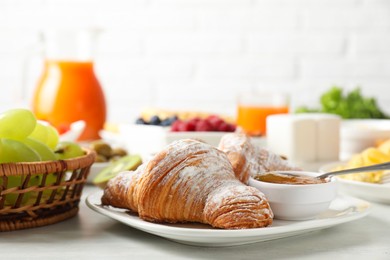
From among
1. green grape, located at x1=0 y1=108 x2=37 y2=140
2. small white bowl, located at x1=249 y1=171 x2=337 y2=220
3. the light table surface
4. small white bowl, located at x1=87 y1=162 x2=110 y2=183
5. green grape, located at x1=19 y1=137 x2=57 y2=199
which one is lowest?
small white bowl, located at x1=87 y1=162 x2=110 y2=183

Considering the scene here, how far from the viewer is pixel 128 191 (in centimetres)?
94

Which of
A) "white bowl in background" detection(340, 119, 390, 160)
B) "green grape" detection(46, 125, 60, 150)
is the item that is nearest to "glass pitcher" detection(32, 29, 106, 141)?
"white bowl in background" detection(340, 119, 390, 160)

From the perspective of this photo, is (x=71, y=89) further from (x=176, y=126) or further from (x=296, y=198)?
(x=296, y=198)

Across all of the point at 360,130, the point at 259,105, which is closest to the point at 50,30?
the point at 259,105

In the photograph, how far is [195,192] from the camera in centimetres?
87

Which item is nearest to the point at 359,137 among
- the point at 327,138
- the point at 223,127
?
the point at 327,138

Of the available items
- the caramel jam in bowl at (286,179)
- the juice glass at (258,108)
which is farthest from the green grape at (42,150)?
the juice glass at (258,108)

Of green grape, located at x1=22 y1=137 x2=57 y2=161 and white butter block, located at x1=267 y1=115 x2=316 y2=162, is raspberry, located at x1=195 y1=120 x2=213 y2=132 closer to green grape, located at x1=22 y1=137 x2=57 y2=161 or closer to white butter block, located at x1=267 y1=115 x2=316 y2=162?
white butter block, located at x1=267 y1=115 x2=316 y2=162

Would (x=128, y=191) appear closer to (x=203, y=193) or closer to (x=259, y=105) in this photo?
(x=203, y=193)

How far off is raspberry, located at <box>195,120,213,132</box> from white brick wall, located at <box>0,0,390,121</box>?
74.2 inches

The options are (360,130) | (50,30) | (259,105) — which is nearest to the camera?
(360,130)

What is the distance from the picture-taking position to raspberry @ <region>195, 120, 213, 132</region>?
5.22 ft

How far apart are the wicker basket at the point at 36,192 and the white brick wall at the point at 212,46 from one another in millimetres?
2471

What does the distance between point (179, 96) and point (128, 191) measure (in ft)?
8.41
